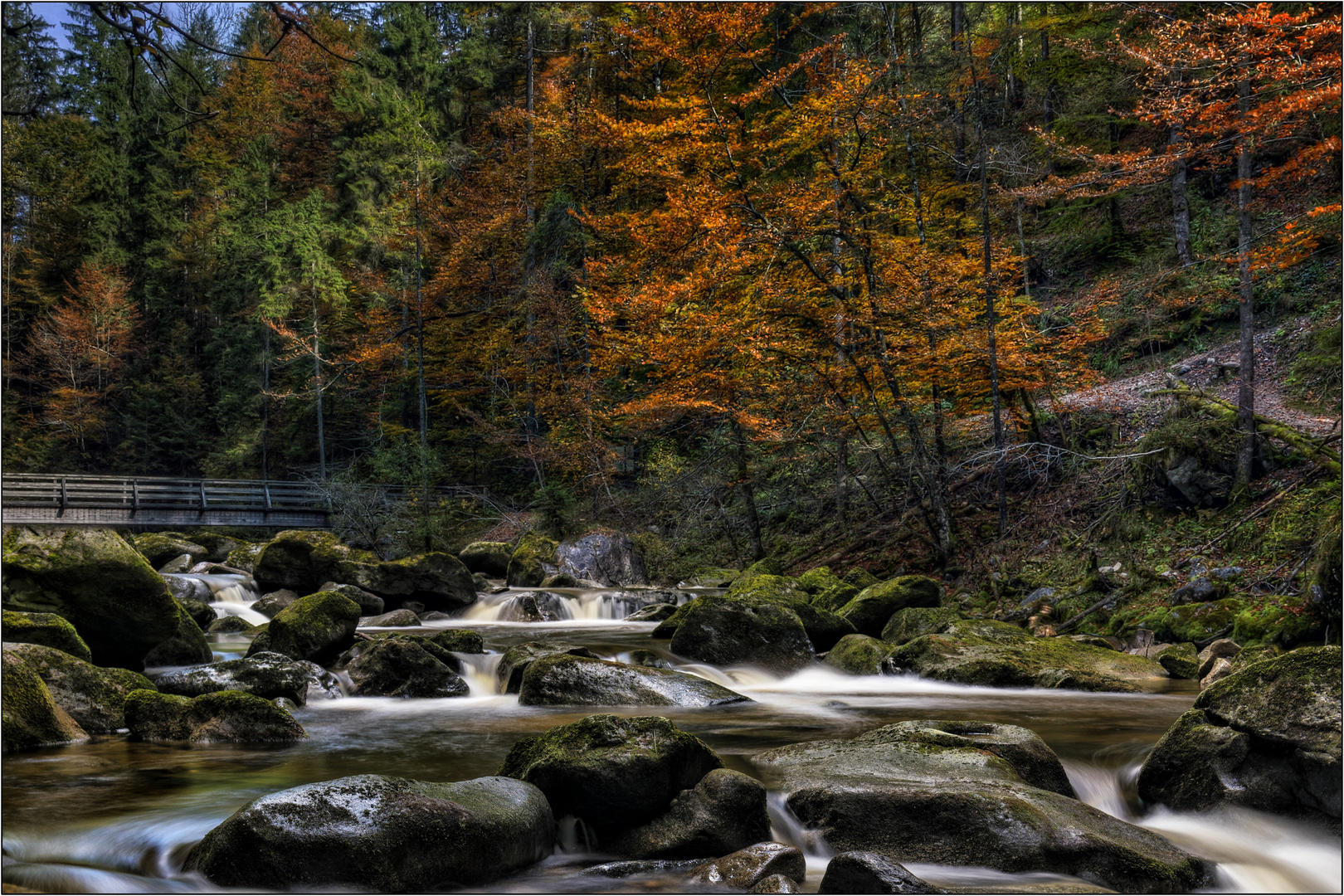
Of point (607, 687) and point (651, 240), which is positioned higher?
point (651, 240)

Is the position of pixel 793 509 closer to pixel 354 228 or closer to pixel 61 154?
pixel 354 228

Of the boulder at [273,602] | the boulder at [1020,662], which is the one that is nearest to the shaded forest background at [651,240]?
the boulder at [1020,662]

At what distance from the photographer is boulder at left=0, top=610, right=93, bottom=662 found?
6316 millimetres

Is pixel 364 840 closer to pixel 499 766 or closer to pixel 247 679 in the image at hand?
pixel 499 766

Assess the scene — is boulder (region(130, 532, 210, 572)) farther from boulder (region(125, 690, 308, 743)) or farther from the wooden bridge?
boulder (region(125, 690, 308, 743))

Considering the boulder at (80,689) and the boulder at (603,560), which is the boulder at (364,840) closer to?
the boulder at (80,689)

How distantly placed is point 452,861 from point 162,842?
1602 mm

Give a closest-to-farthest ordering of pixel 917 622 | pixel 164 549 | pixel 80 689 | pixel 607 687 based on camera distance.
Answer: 1. pixel 80 689
2. pixel 607 687
3. pixel 917 622
4. pixel 164 549

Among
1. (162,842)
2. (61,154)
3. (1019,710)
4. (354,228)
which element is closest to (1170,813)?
(1019,710)

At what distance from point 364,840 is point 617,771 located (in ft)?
3.94

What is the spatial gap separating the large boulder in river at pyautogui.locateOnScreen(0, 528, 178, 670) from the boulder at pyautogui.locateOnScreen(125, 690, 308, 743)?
1.76 metres

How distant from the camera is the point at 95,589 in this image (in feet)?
23.9

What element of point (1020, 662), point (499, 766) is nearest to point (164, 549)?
point (499, 766)

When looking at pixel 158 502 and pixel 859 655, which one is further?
pixel 158 502
